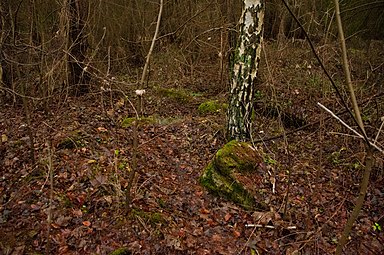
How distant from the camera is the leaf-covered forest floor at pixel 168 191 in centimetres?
298

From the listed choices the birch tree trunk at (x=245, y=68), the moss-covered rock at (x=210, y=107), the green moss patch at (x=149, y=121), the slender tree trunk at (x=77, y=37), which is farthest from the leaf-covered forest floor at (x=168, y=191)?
the slender tree trunk at (x=77, y=37)

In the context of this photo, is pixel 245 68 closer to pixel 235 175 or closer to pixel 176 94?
pixel 235 175

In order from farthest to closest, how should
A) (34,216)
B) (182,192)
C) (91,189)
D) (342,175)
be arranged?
(342,175), (182,192), (91,189), (34,216)

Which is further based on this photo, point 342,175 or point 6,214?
point 342,175

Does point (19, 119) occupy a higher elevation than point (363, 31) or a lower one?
lower

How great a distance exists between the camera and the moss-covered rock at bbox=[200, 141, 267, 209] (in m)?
3.72

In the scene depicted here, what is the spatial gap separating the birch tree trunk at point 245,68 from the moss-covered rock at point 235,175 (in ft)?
1.80

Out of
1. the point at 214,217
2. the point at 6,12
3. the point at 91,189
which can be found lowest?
the point at 214,217

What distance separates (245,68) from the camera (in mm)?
4473

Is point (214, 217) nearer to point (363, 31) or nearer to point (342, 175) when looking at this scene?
point (342, 175)

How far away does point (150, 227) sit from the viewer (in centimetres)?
310

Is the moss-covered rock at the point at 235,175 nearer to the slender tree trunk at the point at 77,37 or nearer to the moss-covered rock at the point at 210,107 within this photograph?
the moss-covered rock at the point at 210,107

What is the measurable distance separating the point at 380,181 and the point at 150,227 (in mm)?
3274

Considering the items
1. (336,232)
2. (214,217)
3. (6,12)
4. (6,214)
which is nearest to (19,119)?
(6,12)
